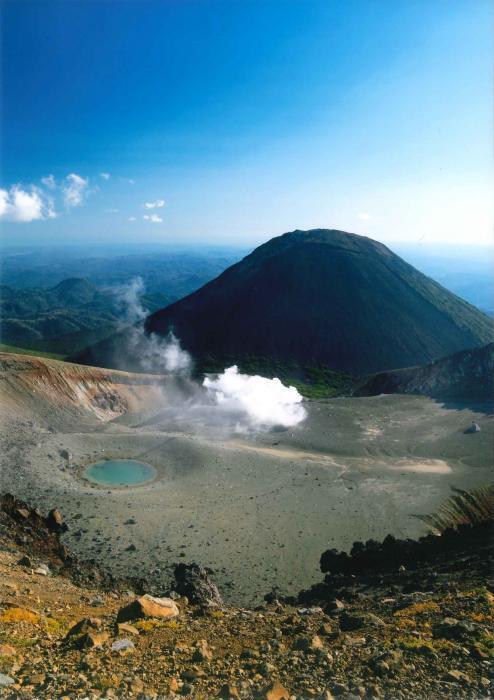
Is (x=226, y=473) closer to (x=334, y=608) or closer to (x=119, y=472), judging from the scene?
(x=119, y=472)

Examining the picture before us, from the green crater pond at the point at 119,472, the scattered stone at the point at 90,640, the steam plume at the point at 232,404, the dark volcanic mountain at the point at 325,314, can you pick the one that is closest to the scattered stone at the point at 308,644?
the scattered stone at the point at 90,640

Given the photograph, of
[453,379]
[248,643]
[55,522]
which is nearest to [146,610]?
[248,643]

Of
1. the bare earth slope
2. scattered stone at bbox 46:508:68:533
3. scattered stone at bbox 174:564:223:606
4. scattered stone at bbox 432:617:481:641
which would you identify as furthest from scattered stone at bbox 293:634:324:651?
scattered stone at bbox 46:508:68:533

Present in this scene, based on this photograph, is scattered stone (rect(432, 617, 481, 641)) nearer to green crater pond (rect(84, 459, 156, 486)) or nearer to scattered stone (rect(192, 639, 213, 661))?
scattered stone (rect(192, 639, 213, 661))

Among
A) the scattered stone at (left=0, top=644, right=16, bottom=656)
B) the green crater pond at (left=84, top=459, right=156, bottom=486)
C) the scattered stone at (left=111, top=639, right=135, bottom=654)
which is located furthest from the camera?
the green crater pond at (left=84, top=459, right=156, bottom=486)

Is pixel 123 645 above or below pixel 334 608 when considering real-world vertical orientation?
above

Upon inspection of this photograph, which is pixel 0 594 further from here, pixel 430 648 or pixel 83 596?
pixel 430 648
